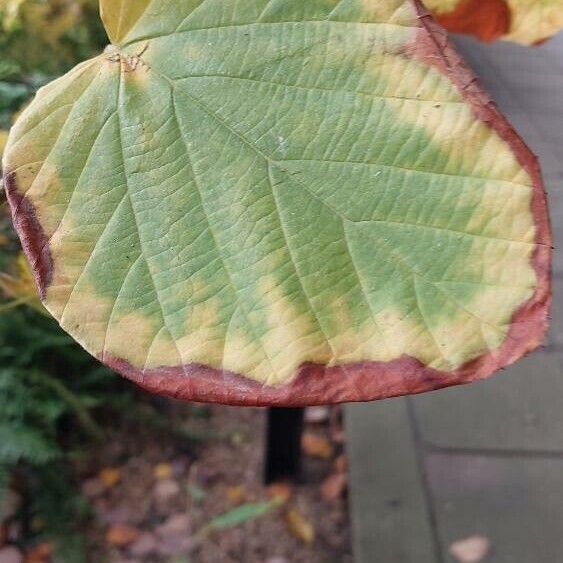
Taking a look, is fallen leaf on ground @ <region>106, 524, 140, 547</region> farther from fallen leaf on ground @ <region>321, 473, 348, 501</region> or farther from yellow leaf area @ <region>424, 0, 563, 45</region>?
yellow leaf area @ <region>424, 0, 563, 45</region>

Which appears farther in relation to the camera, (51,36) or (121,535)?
(121,535)

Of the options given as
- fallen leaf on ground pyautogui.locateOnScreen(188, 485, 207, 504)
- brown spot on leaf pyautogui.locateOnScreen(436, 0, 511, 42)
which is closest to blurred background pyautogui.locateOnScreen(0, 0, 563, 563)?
fallen leaf on ground pyautogui.locateOnScreen(188, 485, 207, 504)

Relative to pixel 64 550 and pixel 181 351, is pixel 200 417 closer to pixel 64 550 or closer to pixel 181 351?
pixel 64 550

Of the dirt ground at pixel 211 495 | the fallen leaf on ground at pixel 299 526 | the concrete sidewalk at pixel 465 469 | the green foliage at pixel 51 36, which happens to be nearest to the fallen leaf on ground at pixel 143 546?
the dirt ground at pixel 211 495

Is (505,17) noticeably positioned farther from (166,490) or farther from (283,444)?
(166,490)

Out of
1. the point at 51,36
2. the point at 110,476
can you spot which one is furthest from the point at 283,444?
the point at 51,36
